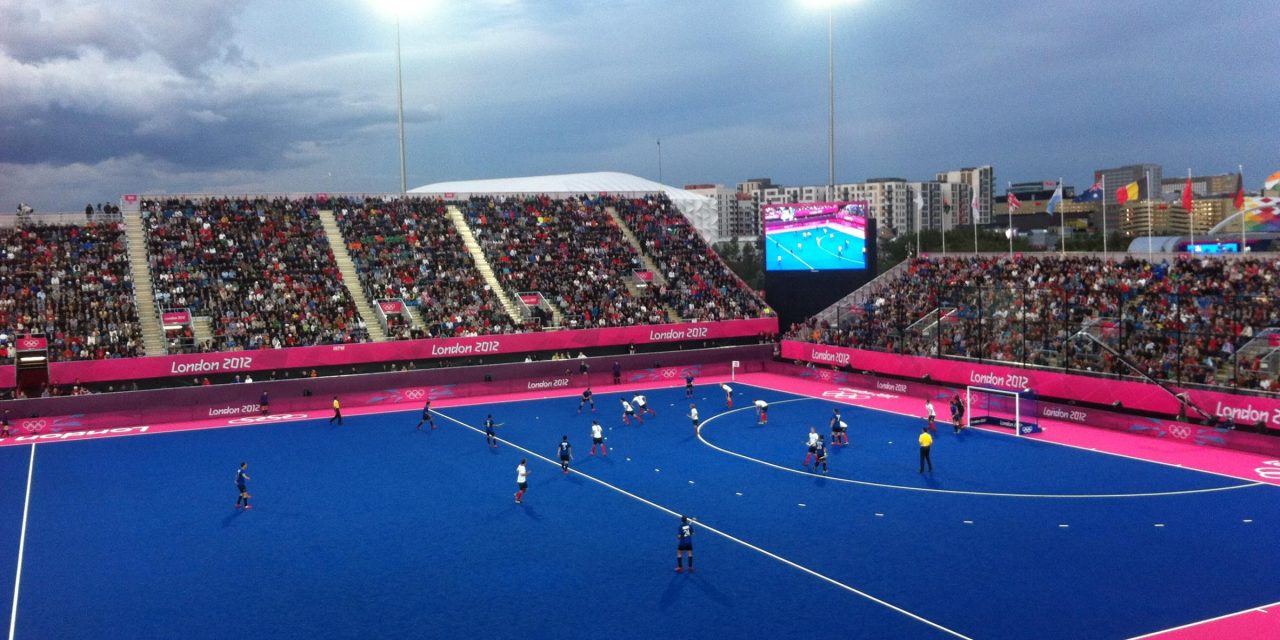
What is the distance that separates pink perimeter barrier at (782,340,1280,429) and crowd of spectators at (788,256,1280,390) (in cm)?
85

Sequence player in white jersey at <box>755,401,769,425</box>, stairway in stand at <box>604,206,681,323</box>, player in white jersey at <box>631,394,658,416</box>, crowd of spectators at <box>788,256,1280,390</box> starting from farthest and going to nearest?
stairway in stand at <box>604,206,681,323</box> < player in white jersey at <box>631,394,658,416</box> < player in white jersey at <box>755,401,769,425</box> < crowd of spectators at <box>788,256,1280,390</box>

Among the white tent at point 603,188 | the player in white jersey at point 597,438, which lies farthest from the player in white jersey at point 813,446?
the white tent at point 603,188

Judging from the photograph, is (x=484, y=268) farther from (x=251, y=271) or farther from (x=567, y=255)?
(x=251, y=271)

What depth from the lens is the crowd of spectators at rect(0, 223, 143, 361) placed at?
4368 cm

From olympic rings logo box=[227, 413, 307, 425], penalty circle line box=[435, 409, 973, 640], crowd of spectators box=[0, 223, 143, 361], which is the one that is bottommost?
penalty circle line box=[435, 409, 973, 640]

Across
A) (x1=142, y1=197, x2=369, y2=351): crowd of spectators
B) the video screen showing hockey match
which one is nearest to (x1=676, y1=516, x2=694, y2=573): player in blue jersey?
(x1=142, y1=197, x2=369, y2=351): crowd of spectators

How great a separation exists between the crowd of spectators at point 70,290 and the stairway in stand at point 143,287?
25.8 inches

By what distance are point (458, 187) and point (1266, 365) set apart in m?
99.4

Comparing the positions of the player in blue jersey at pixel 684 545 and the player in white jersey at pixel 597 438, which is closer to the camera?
the player in blue jersey at pixel 684 545

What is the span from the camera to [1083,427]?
3622cm

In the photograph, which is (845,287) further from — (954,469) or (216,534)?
(216,534)

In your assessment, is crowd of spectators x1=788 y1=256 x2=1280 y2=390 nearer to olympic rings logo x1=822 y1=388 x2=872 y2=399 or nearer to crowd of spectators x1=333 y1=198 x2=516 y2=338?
olympic rings logo x1=822 y1=388 x2=872 y2=399

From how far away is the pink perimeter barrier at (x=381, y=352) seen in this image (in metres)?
42.4

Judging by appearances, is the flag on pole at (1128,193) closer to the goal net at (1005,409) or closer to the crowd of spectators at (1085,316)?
the crowd of spectators at (1085,316)
